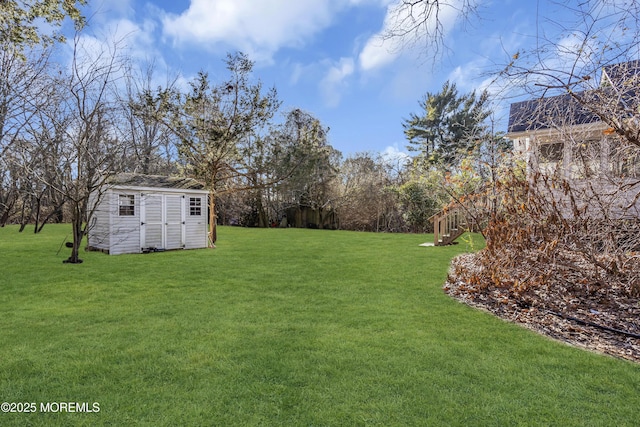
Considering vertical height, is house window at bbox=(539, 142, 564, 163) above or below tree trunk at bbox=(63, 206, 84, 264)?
above

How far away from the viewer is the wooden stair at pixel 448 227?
34.9 ft

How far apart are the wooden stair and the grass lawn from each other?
5.67 meters

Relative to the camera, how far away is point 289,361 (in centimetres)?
282

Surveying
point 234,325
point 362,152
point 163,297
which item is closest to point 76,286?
point 163,297

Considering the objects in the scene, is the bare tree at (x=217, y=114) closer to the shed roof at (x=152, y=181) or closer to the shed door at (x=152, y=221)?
the shed roof at (x=152, y=181)

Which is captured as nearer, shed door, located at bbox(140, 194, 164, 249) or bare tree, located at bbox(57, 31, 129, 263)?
bare tree, located at bbox(57, 31, 129, 263)

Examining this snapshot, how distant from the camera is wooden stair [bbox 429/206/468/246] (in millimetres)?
10625

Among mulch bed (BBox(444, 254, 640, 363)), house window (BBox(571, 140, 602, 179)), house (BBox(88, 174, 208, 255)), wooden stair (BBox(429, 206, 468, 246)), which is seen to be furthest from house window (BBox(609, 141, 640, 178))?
house (BBox(88, 174, 208, 255))

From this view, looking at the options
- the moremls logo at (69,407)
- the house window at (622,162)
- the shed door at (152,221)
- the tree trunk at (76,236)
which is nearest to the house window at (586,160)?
the house window at (622,162)

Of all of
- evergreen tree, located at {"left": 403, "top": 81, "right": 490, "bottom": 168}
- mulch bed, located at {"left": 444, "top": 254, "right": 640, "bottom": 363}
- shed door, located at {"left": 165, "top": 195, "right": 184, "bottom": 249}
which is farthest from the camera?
evergreen tree, located at {"left": 403, "top": 81, "right": 490, "bottom": 168}

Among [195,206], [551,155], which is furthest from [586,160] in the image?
[195,206]

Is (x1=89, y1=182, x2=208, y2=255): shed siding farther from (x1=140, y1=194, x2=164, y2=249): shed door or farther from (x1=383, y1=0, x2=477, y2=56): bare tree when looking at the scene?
(x1=383, y1=0, x2=477, y2=56): bare tree

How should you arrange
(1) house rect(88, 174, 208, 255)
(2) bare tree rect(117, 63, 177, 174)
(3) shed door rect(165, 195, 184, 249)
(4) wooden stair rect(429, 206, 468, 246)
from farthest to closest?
(2) bare tree rect(117, 63, 177, 174) < (4) wooden stair rect(429, 206, 468, 246) < (3) shed door rect(165, 195, 184, 249) < (1) house rect(88, 174, 208, 255)

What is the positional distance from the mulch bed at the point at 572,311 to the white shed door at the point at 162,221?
7.98 m
